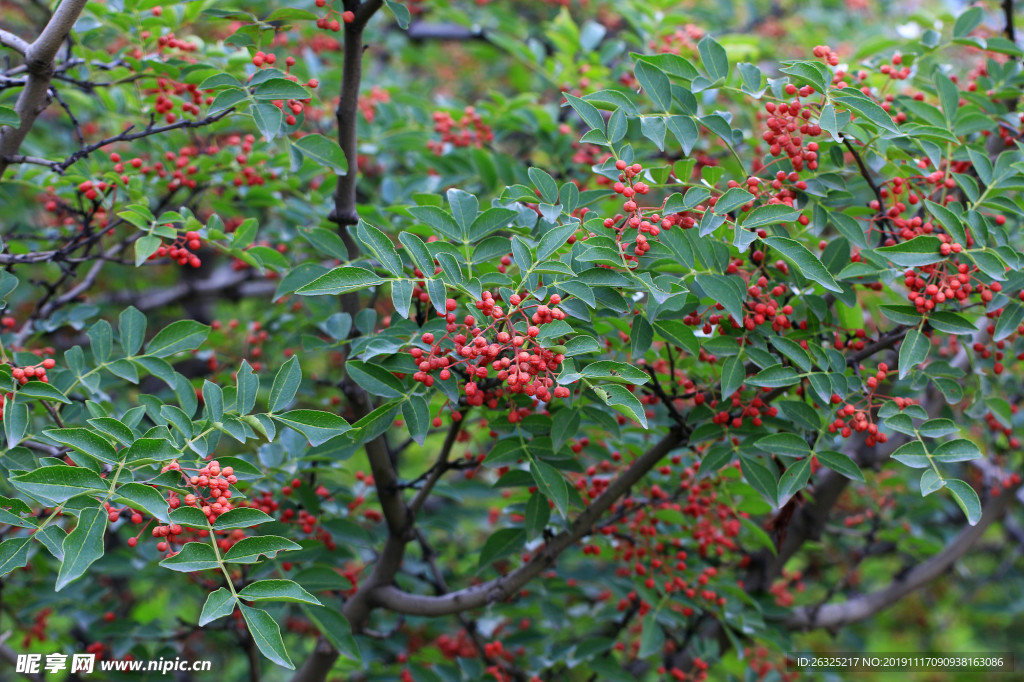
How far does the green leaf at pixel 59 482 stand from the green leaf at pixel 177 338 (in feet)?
2.10

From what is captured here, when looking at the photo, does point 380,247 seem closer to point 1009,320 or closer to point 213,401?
point 213,401

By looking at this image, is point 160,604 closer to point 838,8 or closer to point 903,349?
point 903,349

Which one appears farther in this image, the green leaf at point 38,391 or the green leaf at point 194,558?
the green leaf at point 38,391

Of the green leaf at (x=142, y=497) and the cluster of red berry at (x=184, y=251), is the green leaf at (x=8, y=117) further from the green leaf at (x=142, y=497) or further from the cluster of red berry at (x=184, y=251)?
the green leaf at (x=142, y=497)

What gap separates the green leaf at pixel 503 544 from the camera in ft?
8.44

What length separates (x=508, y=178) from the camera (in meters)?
3.16

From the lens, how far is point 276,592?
172cm

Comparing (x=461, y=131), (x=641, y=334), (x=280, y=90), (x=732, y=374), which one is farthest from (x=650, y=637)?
(x=461, y=131)

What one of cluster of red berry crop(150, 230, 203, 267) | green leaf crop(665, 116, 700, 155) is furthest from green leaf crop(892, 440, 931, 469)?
cluster of red berry crop(150, 230, 203, 267)

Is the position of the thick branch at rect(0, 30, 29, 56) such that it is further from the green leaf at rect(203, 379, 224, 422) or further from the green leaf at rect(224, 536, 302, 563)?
the green leaf at rect(224, 536, 302, 563)

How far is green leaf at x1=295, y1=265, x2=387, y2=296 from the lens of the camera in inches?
71.8

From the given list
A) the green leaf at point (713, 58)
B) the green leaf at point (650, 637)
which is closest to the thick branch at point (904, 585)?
the green leaf at point (650, 637)

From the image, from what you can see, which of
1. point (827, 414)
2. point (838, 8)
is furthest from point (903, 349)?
point (838, 8)

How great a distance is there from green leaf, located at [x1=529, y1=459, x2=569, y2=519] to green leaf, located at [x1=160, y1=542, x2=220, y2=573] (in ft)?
2.77
